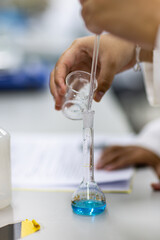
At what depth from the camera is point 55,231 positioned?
532 millimetres

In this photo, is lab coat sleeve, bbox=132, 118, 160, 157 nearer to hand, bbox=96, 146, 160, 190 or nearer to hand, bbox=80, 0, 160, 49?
hand, bbox=96, 146, 160, 190

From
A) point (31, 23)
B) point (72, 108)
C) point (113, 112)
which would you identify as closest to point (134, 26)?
point (72, 108)

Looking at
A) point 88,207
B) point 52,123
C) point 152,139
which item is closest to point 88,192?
point 88,207

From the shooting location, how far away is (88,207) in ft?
1.89

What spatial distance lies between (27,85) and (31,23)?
2.38 meters

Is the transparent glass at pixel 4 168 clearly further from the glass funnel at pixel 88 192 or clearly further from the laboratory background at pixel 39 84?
the laboratory background at pixel 39 84

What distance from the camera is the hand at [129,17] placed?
404mm

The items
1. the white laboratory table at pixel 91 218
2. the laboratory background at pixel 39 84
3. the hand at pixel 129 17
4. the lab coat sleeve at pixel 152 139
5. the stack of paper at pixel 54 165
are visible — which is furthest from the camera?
the laboratory background at pixel 39 84

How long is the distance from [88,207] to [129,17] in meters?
0.31

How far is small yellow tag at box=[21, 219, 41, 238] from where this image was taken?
0.53 m

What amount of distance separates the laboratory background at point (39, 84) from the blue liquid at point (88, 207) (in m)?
0.28

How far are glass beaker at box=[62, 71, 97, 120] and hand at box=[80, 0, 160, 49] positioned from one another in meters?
0.19

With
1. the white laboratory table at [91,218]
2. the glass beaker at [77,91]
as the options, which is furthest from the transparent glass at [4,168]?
the glass beaker at [77,91]

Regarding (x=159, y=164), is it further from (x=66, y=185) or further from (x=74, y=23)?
(x=74, y=23)
